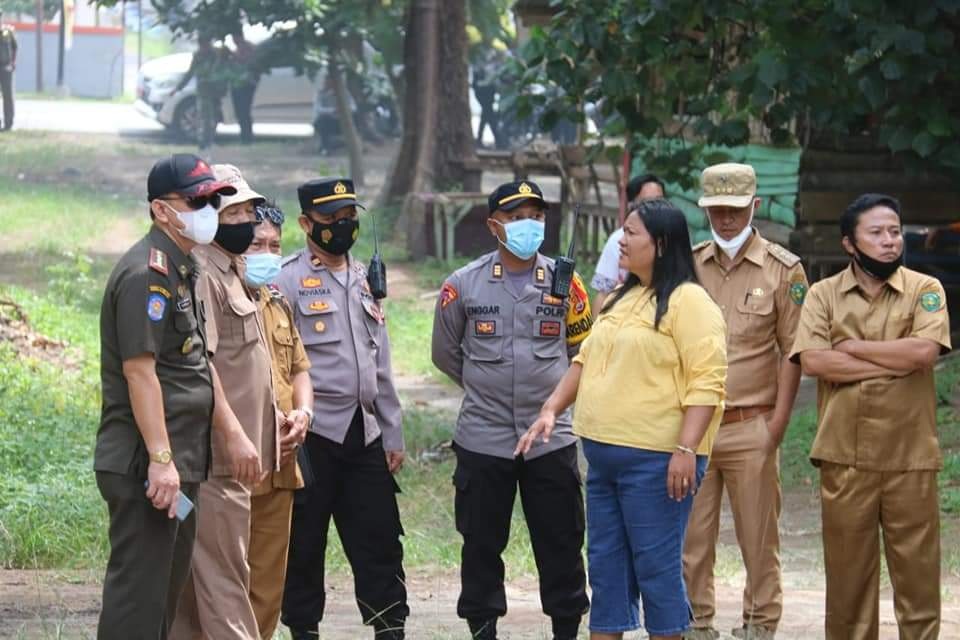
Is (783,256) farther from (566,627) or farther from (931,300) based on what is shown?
(566,627)

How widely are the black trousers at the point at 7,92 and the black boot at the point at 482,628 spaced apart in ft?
83.4

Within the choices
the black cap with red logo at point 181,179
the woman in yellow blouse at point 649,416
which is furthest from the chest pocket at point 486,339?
the black cap with red logo at point 181,179

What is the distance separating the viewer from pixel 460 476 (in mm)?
6109

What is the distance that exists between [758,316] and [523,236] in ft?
3.23

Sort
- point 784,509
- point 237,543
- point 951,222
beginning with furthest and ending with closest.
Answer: point 951,222
point 784,509
point 237,543

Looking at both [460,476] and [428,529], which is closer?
[460,476]

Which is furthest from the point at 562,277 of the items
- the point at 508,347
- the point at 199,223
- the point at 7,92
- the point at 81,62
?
the point at 81,62

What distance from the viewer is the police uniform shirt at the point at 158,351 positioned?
450 cm

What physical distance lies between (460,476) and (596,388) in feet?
3.51

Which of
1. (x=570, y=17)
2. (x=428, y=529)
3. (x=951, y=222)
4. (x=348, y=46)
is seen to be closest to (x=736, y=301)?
(x=428, y=529)

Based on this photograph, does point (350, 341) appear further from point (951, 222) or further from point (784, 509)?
point (951, 222)

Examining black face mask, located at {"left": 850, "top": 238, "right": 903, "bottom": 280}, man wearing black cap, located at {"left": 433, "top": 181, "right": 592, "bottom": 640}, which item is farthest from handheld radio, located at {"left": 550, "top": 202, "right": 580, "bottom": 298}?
black face mask, located at {"left": 850, "top": 238, "right": 903, "bottom": 280}

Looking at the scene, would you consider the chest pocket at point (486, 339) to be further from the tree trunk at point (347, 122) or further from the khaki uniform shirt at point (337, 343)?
the tree trunk at point (347, 122)

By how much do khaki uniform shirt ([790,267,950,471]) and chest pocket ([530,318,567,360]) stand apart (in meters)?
0.96
